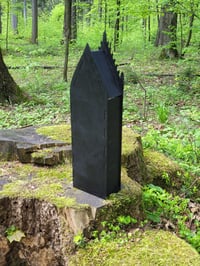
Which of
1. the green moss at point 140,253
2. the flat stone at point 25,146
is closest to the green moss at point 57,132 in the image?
the flat stone at point 25,146

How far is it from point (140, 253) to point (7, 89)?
5.84 m

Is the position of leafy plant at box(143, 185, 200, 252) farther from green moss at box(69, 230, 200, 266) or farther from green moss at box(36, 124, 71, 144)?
green moss at box(36, 124, 71, 144)

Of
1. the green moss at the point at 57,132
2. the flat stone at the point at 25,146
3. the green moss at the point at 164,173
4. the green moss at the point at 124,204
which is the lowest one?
the green moss at the point at 164,173

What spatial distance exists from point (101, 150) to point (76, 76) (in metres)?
0.58

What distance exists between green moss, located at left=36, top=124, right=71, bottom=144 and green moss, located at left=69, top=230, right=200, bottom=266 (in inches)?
57.4

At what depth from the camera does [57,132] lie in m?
3.74

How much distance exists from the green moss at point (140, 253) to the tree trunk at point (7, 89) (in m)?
5.54

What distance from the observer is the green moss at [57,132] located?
140 inches

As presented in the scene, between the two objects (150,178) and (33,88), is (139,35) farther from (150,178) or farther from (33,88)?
(150,178)

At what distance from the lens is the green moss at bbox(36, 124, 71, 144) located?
3.55m

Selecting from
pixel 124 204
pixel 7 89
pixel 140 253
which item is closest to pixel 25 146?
pixel 124 204

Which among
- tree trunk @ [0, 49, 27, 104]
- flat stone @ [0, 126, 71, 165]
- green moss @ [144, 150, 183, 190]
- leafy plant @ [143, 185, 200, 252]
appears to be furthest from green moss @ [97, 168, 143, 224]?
tree trunk @ [0, 49, 27, 104]

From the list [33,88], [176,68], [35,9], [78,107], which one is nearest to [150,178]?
[78,107]

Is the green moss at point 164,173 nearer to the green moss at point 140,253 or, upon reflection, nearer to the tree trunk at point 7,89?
the green moss at point 140,253
